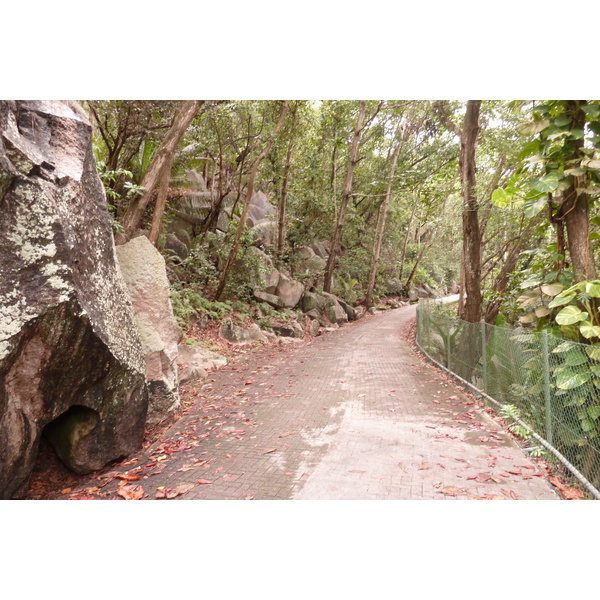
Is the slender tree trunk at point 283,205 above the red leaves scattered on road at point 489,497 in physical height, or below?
above

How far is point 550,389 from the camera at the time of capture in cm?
493

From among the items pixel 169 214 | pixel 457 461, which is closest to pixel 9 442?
pixel 457 461

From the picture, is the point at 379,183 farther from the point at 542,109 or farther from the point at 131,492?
the point at 131,492

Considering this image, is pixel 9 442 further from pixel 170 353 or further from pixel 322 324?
pixel 322 324

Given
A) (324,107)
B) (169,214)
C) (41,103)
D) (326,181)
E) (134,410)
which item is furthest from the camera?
(326,181)

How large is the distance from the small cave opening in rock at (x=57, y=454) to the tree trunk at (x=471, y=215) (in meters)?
8.62

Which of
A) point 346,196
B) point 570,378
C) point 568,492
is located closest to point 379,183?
point 346,196

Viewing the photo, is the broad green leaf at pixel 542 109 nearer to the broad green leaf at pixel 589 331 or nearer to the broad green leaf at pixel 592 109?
the broad green leaf at pixel 592 109

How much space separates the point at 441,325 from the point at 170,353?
6889mm

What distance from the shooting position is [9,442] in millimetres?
3605

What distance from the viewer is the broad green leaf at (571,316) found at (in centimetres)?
448

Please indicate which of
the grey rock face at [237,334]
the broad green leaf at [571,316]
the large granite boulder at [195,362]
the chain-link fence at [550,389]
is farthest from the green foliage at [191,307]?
the broad green leaf at [571,316]

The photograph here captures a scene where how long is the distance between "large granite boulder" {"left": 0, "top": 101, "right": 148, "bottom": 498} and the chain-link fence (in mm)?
5050

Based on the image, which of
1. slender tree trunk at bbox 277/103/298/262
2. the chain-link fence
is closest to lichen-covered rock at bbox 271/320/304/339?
slender tree trunk at bbox 277/103/298/262
